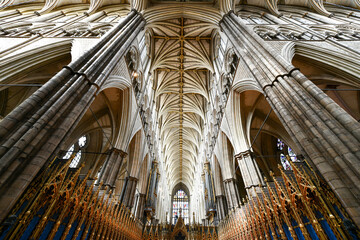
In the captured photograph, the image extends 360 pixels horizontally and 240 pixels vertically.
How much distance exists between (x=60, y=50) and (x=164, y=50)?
874 cm

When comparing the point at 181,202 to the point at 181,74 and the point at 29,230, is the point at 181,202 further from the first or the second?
the point at 29,230

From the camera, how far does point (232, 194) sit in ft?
32.0

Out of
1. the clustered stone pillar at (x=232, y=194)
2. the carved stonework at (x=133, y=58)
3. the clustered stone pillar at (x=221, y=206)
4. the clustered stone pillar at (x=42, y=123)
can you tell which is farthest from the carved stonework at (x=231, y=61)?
the clustered stone pillar at (x=221, y=206)

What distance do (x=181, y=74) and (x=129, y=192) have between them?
11786mm

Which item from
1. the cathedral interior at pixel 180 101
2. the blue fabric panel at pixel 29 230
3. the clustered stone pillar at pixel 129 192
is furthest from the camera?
the clustered stone pillar at pixel 129 192

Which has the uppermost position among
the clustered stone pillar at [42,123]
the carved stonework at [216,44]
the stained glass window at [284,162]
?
the carved stonework at [216,44]

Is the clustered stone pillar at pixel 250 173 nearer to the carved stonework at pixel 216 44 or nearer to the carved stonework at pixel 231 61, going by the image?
the carved stonework at pixel 231 61

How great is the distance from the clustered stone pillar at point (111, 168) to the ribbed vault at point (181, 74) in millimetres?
8583

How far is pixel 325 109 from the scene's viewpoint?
402 cm

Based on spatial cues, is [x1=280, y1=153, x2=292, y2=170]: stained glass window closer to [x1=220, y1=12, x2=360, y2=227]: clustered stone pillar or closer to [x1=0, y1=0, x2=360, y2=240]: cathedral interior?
[x1=0, y1=0, x2=360, y2=240]: cathedral interior

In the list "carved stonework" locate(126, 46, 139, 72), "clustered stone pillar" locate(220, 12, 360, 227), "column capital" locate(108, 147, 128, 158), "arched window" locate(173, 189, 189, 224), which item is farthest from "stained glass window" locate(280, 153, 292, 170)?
"arched window" locate(173, 189, 189, 224)

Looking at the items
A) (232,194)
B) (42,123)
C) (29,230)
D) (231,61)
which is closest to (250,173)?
(232,194)

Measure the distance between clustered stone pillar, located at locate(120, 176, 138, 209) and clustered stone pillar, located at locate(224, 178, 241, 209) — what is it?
18.5 ft

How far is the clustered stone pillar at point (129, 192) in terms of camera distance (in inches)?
362
